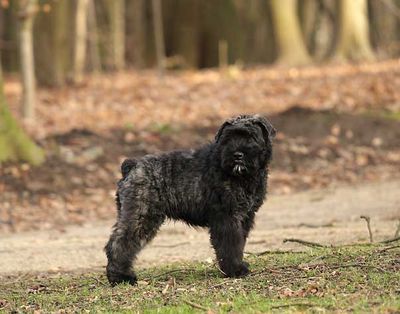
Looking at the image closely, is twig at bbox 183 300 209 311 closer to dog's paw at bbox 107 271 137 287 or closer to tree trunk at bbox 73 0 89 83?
dog's paw at bbox 107 271 137 287

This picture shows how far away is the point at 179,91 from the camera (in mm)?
29516

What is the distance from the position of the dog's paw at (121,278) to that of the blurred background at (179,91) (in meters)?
6.41

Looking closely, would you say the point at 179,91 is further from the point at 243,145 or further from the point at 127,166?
the point at 243,145

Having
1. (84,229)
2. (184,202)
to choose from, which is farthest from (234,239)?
(84,229)

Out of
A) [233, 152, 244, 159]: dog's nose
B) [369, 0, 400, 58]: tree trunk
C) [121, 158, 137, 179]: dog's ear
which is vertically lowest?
[369, 0, 400, 58]: tree trunk

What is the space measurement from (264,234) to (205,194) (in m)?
4.42

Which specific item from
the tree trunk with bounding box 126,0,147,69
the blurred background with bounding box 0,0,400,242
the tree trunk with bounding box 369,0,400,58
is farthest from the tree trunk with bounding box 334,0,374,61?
the tree trunk with bounding box 126,0,147,69

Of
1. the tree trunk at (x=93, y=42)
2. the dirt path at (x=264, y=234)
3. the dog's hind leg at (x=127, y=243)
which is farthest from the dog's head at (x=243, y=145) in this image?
the tree trunk at (x=93, y=42)

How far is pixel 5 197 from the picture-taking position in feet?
59.4

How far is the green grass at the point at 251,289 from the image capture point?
27.0 ft

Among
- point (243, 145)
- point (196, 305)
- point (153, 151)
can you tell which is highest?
point (243, 145)

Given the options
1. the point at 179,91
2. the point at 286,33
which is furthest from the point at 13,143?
the point at 286,33

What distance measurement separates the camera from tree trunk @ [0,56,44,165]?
19.2 meters

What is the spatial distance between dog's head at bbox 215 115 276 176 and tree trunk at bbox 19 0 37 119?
14989 mm
